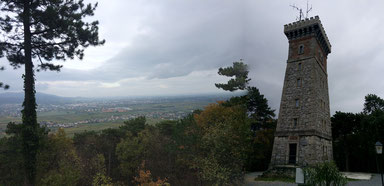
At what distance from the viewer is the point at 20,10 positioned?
56.4 ft

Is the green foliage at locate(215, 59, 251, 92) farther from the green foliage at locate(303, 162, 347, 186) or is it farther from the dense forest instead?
the green foliage at locate(303, 162, 347, 186)

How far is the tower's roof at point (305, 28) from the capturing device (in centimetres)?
2618

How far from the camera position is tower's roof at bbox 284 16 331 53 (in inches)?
1031

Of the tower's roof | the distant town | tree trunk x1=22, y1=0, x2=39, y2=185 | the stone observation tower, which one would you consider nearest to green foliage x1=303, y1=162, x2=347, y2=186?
the stone observation tower

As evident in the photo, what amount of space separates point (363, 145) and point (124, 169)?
1379 inches

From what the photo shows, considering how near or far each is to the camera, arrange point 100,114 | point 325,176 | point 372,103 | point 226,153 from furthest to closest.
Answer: point 100,114 < point 372,103 < point 226,153 < point 325,176

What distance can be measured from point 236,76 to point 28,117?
26.8 metres

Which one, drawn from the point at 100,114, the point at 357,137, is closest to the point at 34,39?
the point at 357,137

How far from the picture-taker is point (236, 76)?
36.7m

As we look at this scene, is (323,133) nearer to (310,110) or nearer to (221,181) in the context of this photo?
(310,110)

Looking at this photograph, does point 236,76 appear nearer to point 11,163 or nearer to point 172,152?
point 172,152

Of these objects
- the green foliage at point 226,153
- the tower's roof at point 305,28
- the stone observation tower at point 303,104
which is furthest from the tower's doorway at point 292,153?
the tower's roof at point 305,28

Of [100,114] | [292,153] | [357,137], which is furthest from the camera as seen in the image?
[100,114]

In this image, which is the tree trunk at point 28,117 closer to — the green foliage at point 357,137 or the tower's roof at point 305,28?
the tower's roof at point 305,28
